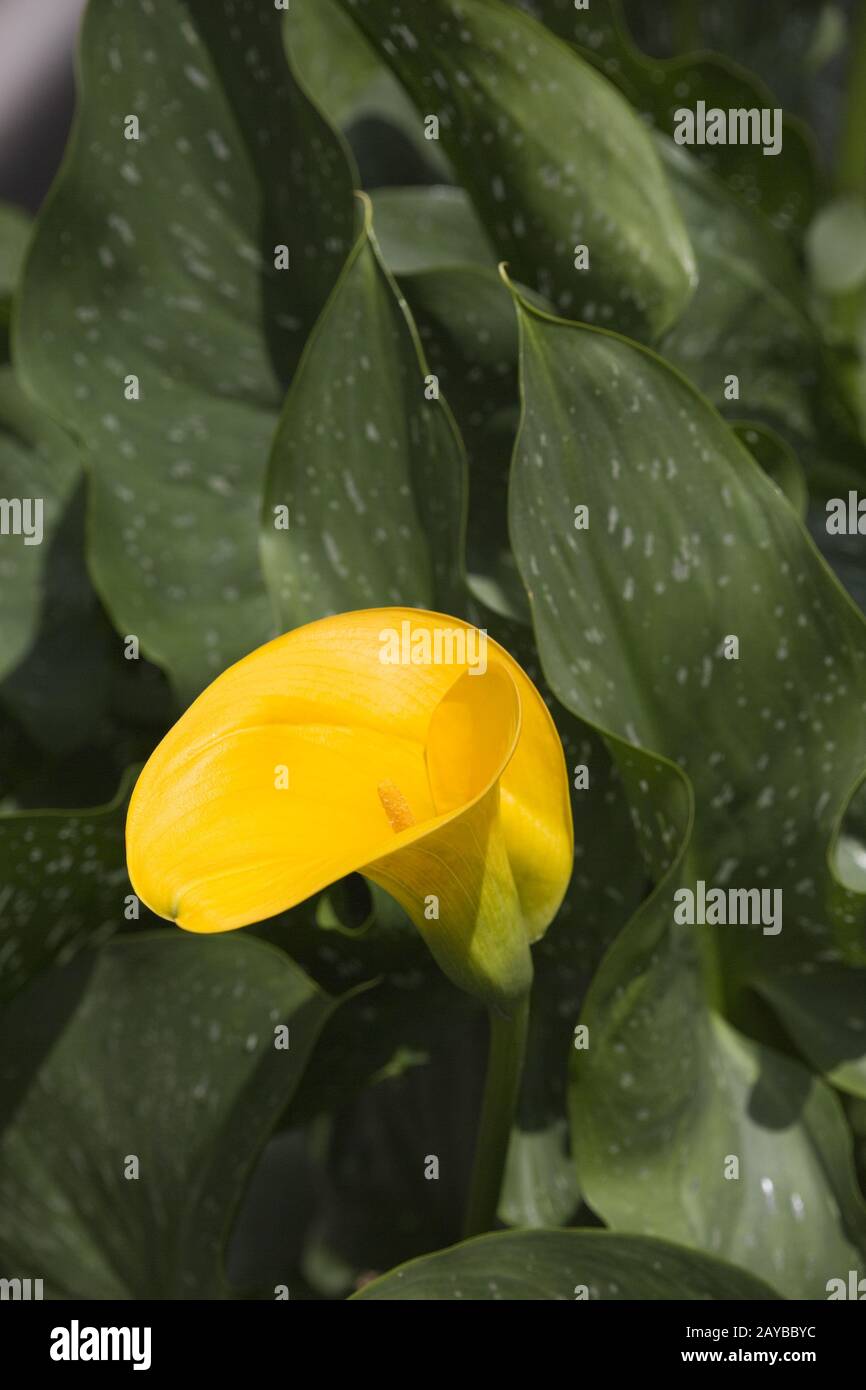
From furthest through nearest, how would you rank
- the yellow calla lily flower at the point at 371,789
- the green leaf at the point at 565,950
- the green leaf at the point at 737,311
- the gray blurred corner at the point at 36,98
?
the gray blurred corner at the point at 36,98 < the green leaf at the point at 737,311 < the green leaf at the point at 565,950 < the yellow calla lily flower at the point at 371,789

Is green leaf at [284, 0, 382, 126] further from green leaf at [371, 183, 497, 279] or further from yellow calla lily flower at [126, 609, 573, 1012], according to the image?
yellow calla lily flower at [126, 609, 573, 1012]

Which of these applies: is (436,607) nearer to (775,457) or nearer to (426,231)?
(775,457)

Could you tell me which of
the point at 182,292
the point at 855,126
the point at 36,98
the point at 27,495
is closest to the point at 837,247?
the point at 855,126

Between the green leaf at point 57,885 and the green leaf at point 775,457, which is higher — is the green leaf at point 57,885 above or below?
below

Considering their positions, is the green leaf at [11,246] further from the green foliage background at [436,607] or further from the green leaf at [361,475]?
the green leaf at [361,475]

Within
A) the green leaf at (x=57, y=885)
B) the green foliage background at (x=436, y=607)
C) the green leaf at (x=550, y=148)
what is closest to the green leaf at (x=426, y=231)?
the green foliage background at (x=436, y=607)

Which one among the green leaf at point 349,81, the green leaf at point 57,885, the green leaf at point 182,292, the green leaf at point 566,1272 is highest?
the green leaf at point 349,81
